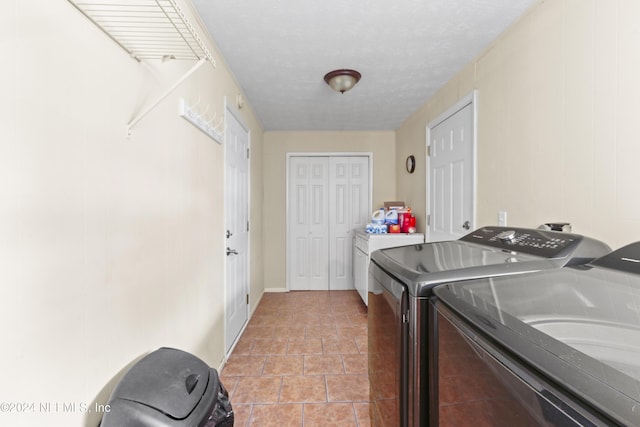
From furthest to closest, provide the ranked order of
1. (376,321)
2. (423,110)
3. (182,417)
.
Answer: (423,110), (376,321), (182,417)

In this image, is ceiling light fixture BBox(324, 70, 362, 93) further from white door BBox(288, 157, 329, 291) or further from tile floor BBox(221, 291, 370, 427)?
tile floor BBox(221, 291, 370, 427)

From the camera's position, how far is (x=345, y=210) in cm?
425

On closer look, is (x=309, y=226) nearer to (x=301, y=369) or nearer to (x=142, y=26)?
(x=301, y=369)

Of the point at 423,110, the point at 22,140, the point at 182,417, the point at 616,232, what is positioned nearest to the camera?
the point at 22,140

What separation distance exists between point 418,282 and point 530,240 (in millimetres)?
624

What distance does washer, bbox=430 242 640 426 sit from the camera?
0.39 m

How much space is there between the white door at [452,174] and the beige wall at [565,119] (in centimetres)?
17

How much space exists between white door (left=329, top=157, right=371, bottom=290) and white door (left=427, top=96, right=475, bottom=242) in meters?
1.36

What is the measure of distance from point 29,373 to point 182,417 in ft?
1.28

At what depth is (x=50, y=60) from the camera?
2.43ft

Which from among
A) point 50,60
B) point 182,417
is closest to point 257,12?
point 50,60

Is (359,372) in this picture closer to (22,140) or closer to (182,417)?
(182,417)

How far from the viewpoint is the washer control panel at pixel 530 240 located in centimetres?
101

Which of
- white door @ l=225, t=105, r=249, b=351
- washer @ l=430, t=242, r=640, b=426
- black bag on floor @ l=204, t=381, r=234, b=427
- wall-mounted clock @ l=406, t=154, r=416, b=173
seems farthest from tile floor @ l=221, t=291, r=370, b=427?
wall-mounted clock @ l=406, t=154, r=416, b=173
